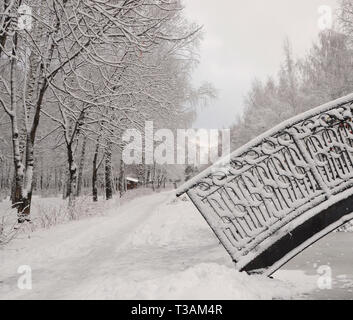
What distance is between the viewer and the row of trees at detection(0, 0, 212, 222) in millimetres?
6840

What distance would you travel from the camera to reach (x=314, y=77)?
2697 cm

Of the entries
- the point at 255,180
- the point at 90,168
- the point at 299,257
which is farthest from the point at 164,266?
the point at 90,168

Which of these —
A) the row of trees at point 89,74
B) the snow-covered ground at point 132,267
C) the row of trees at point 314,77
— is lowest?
the snow-covered ground at point 132,267

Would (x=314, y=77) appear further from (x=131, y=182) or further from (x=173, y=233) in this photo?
(x=131, y=182)

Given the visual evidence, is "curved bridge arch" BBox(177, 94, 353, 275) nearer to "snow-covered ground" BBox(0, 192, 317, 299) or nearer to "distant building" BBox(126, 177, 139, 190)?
"snow-covered ground" BBox(0, 192, 317, 299)

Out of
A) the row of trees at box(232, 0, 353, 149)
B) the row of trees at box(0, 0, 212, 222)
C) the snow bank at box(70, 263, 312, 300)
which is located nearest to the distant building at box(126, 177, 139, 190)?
the row of trees at box(0, 0, 212, 222)

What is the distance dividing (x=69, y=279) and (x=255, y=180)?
2.95 meters

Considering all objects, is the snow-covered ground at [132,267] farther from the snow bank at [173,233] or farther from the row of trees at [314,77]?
the row of trees at [314,77]

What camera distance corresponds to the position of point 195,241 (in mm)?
8062

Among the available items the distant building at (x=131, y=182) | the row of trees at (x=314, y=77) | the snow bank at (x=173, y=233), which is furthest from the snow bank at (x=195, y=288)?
the distant building at (x=131, y=182)

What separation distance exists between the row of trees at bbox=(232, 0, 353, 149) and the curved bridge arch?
715 inches

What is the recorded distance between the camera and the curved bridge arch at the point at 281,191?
5117 millimetres

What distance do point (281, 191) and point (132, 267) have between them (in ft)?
8.11

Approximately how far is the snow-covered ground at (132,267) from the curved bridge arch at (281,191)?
46 cm
